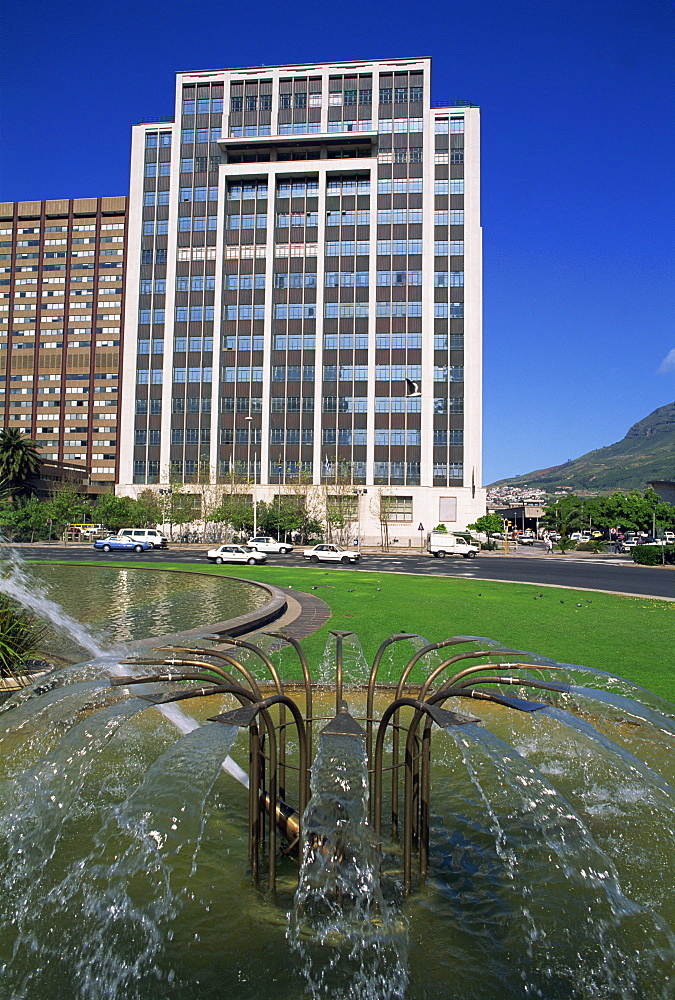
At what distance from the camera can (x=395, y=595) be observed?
20.0m

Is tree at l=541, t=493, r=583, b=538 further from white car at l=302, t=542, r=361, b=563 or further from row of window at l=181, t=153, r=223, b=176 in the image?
row of window at l=181, t=153, r=223, b=176

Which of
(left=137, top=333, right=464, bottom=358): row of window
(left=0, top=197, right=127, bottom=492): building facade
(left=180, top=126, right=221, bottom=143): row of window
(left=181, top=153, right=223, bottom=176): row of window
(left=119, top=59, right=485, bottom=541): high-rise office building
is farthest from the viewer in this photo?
(left=0, top=197, right=127, bottom=492): building facade

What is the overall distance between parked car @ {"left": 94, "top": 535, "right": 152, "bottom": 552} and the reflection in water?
19722 mm

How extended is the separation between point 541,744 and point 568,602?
13.2 meters

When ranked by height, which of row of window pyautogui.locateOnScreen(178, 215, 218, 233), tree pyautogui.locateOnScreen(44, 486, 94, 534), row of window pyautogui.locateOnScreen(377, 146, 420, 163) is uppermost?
row of window pyautogui.locateOnScreen(377, 146, 420, 163)

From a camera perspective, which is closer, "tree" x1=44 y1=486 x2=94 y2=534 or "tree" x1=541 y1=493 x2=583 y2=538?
"tree" x1=44 y1=486 x2=94 y2=534

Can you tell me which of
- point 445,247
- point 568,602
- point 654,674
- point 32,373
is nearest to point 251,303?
point 445,247

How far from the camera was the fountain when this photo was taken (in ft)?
10.2

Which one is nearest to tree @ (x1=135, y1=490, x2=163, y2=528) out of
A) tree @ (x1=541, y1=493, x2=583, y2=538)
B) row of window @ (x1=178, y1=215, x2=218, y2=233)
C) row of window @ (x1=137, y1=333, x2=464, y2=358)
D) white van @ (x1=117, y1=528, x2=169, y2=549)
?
white van @ (x1=117, y1=528, x2=169, y2=549)

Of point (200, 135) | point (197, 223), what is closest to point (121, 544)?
point (197, 223)

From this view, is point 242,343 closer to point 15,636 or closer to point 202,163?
point 202,163

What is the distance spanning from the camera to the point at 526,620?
1453cm

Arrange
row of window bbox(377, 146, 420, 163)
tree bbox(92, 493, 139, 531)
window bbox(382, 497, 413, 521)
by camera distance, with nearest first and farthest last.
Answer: tree bbox(92, 493, 139, 531) < window bbox(382, 497, 413, 521) < row of window bbox(377, 146, 420, 163)

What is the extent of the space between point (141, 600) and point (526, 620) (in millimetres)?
9940
